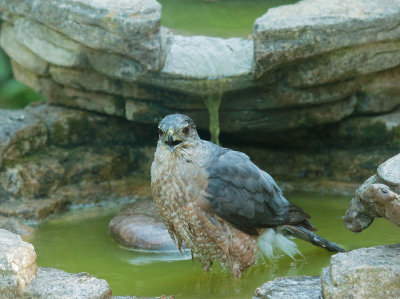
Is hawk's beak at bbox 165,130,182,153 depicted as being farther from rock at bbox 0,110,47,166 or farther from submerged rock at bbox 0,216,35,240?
rock at bbox 0,110,47,166

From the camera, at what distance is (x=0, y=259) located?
3.67 meters

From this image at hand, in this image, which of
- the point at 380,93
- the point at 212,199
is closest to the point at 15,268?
the point at 212,199

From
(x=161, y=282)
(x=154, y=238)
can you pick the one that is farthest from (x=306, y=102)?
(x=161, y=282)

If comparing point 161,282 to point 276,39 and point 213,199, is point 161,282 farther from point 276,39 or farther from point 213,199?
point 276,39

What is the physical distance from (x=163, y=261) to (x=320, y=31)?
2.31m

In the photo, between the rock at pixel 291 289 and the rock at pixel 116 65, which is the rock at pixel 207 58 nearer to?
the rock at pixel 116 65

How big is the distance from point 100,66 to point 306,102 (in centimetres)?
193

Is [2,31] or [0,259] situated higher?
[2,31]

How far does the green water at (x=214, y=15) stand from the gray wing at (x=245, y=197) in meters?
2.24

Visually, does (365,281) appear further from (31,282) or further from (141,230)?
(141,230)

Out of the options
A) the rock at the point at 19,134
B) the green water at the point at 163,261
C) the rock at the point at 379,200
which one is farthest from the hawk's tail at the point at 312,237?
the rock at the point at 19,134

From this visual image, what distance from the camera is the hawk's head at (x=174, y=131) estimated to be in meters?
4.52

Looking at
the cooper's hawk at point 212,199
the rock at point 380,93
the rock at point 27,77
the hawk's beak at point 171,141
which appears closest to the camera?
the hawk's beak at point 171,141

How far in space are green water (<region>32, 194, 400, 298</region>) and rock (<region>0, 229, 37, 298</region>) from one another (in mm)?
1158
